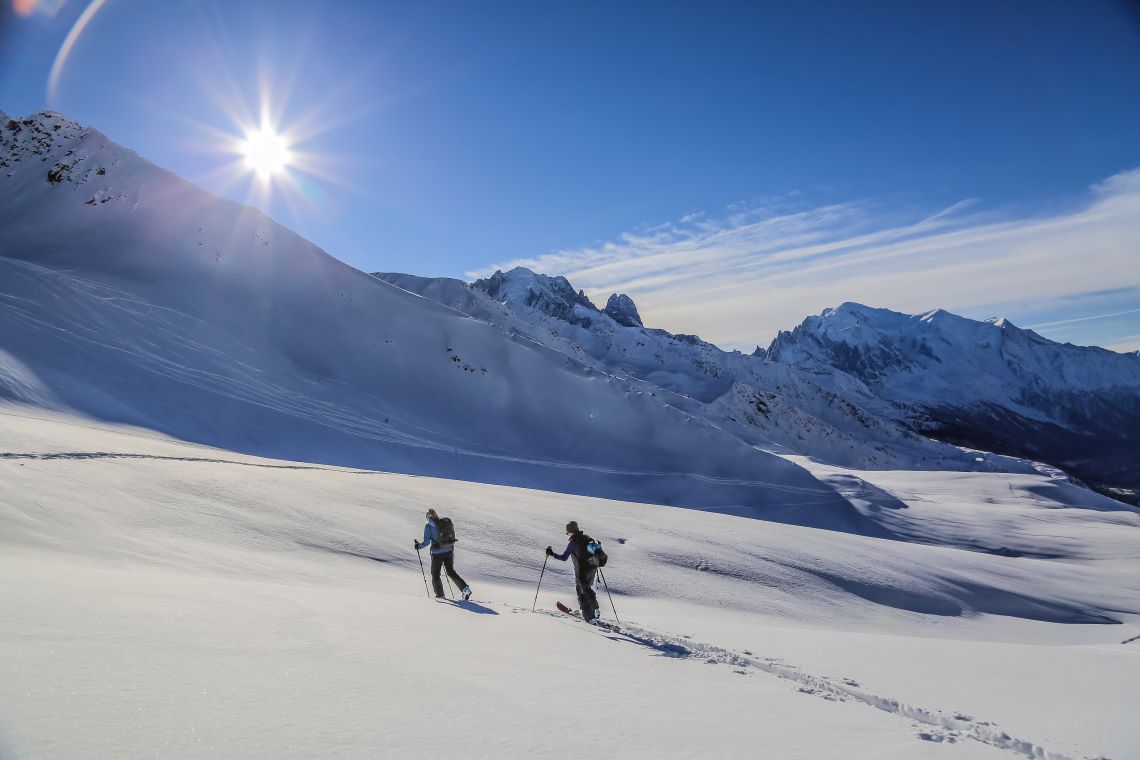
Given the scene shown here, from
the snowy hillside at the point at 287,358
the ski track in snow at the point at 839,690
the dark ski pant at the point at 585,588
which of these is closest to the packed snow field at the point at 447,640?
the ski track in snow at the point at 839,690

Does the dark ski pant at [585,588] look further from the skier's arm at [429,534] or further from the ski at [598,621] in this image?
the skier's arm at [429,534]

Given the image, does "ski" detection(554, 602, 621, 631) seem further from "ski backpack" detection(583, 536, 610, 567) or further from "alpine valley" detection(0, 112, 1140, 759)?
"ski backpack" detection(583, 536, 610, 567)

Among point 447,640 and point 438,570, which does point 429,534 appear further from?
point 447,640

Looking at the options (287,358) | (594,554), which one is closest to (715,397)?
(287,358)

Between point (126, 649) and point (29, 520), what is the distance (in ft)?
25.1

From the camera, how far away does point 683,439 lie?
59.1 metres

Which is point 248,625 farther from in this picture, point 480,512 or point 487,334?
point 487,334

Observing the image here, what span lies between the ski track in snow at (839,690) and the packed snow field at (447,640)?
5 cm

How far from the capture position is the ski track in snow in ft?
21.7

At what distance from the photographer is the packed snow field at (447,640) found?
485 centimetres

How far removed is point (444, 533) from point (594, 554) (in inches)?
126

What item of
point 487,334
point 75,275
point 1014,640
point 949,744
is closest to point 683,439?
point 487,334

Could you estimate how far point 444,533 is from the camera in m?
13.4

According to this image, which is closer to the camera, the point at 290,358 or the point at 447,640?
the point at 447,640
